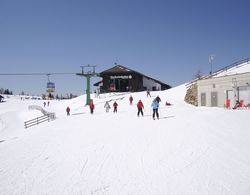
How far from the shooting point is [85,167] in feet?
22.7

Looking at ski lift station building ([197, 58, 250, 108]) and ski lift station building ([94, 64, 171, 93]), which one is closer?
ski lift station building ([197, 58, 250, 108])

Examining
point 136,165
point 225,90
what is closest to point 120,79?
point 225,90

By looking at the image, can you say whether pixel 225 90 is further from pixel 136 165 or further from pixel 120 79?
pixel 120 79

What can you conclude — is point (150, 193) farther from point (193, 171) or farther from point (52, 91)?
point (52, 91)

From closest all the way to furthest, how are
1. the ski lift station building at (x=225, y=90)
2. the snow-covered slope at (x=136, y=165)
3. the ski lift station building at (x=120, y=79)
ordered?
the snow-covered slope at (x=136, y=165), the ski lift station building at (x=225, y=90), the ski lift station building at (x=120, y=79)

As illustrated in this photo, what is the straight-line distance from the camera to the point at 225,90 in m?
23.0

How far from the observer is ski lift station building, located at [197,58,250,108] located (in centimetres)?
2130

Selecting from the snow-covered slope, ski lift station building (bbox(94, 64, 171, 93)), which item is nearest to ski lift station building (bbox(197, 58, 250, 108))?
the snow-covered slope

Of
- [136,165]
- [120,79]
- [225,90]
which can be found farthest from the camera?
[120,79]

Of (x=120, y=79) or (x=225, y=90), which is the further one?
(x=120, y=79)

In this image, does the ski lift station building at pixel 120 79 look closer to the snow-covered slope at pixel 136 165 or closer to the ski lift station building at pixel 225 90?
the ski lift station building at pixel 225 90

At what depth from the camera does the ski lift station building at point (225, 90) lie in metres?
21.3

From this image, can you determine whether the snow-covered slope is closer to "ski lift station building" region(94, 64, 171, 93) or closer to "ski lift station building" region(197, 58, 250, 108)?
"ski lift station building" region(197, 58, 250, 108)

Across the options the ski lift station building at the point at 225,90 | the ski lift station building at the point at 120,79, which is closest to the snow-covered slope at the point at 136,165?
the ski lift station building at the point at 225,90
